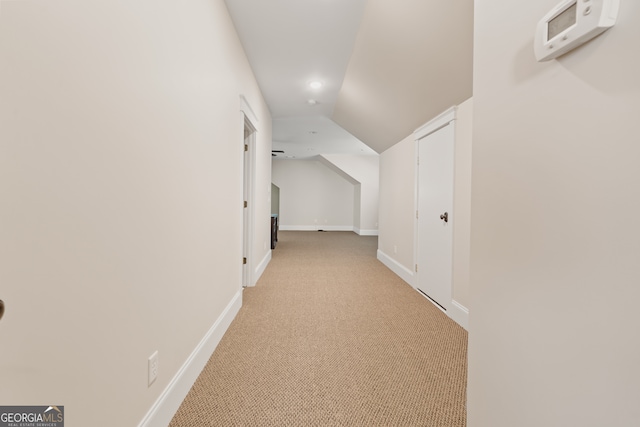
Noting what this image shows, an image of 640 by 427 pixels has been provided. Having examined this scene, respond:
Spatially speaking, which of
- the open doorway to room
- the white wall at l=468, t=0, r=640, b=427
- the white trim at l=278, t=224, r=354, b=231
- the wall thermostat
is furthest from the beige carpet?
the white trim at l=278, t=224, r=354, b=231

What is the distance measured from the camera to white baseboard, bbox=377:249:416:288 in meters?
3.80

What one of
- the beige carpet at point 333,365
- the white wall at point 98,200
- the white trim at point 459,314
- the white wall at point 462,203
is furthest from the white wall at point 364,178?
the white wall at point 98,200

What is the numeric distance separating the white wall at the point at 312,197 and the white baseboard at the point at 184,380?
7.91 m

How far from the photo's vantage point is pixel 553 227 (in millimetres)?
695

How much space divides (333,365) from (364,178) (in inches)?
294

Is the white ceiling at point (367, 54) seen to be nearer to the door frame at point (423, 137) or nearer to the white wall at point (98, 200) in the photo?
the door frame at point (423, 137)

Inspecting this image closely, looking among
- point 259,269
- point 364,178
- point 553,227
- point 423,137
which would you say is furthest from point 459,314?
point 364,178

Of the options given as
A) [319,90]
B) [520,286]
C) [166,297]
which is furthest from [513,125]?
[319,90]

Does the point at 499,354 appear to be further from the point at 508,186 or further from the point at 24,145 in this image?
the point at 24,145

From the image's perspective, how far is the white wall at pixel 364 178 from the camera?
8.88m

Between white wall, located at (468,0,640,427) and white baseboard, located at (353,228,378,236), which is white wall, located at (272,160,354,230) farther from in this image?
white wall, located at (468,0,640,427)

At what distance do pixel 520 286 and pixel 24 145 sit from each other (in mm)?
1269

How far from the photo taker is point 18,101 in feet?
2.17

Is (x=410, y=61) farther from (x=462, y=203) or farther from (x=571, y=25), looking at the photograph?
(x=571, y=25)
